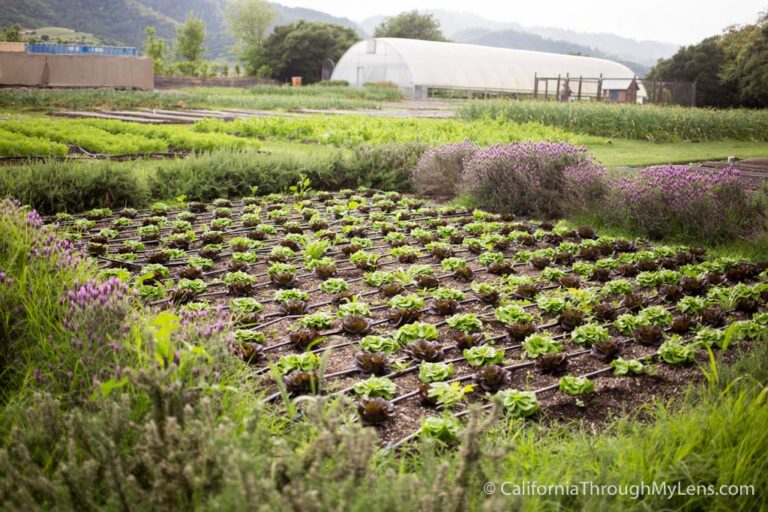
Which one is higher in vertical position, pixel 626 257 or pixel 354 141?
pixel 354 141

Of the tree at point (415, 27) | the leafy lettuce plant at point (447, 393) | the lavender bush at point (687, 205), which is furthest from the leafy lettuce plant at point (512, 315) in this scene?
the tree at point (415, 27)

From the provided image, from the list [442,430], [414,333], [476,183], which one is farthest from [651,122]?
[442,430]

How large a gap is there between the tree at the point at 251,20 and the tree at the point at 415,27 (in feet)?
44.7

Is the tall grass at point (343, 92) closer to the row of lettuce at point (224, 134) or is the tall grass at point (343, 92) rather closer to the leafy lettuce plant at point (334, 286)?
the row of lettuce at point (224, 134)

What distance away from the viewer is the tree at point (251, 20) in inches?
2586

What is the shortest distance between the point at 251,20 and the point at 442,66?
36.5m

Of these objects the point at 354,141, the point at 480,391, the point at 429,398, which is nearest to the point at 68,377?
the point at 429,398

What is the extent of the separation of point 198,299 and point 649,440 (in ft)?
9.59

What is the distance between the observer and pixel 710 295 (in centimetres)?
429

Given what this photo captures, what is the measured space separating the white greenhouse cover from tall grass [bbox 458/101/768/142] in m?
18.4

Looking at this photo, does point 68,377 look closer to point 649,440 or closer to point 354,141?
point 649,440

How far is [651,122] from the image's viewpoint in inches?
659

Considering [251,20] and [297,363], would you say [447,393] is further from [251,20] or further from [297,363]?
[251,20]

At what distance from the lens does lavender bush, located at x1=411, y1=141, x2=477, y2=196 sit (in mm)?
8508
